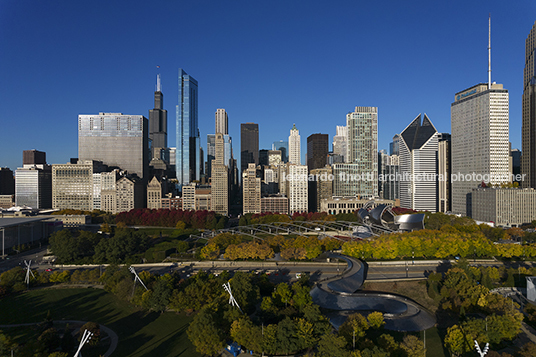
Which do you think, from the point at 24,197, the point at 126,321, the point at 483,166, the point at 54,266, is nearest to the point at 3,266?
the point at 54,266

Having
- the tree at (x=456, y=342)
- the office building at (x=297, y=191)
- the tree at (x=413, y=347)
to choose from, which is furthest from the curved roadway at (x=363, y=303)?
the office building at (x=297, y=191)

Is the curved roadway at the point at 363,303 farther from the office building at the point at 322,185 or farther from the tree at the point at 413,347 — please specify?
the office building at the point at 322,185

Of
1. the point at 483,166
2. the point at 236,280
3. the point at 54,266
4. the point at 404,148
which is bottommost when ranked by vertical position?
the point at 54,266

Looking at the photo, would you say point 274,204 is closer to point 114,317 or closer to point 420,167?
point 420,167

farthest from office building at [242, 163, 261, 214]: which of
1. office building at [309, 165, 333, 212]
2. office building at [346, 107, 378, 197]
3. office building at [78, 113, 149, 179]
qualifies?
office building at [78, 113, 149, 179]

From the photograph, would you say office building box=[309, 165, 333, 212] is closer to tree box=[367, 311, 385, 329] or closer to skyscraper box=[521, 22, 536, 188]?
skyscraper box=[521, 22, 536, 188]

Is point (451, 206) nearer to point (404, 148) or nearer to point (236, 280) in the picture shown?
point (404, 148)
